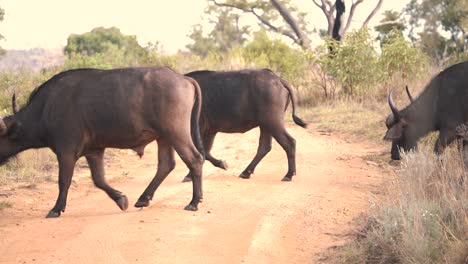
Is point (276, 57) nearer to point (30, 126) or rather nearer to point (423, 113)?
point (423, 113)

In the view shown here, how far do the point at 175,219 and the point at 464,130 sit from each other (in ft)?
13.3

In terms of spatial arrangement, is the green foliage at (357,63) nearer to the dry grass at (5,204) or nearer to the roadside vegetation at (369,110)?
the roadside vegetation at (369,110)

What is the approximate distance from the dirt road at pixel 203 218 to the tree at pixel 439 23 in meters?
27.0

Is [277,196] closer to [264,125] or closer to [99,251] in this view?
[264,125]

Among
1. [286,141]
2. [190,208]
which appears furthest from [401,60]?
[190,208]

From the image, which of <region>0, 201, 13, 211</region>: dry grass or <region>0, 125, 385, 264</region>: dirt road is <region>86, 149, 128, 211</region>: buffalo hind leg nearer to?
<region>0, 125, 385, 264</region>: dirt road

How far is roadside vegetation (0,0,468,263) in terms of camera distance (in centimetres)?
654

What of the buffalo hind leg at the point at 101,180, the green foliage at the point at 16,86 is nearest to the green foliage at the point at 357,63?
the green foliage at the point at 16,86

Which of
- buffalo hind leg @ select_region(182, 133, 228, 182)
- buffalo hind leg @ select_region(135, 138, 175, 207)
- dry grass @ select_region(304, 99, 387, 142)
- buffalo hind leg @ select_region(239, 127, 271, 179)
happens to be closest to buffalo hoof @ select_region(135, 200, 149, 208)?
buffalo hind leg @ select_region(135, 138, 175, 207)

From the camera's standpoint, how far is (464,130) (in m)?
10.2

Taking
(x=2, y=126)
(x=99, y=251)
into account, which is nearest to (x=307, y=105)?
(x=2, y=126)

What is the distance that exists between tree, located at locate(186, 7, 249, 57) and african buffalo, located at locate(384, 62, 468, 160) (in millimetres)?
41083

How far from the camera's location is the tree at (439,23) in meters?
38.4

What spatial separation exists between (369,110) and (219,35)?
33.9 metres
